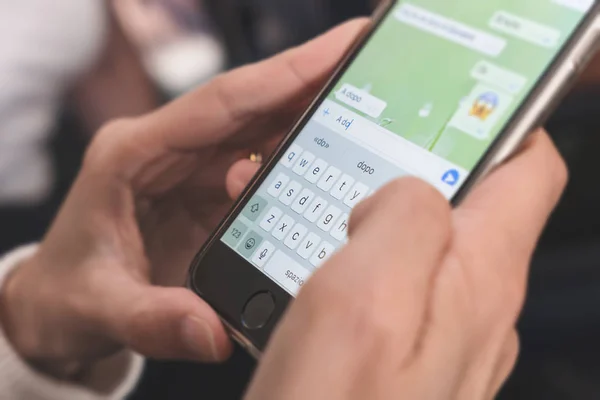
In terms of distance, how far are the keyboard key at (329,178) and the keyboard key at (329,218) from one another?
2 cm

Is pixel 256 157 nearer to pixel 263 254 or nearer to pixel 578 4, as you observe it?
pixel 263 254

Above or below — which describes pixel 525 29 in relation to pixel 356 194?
above

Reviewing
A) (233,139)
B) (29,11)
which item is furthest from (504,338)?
(29,11)

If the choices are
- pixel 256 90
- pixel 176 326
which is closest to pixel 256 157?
pixel 256 90

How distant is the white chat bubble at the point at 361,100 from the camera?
17.5 inches

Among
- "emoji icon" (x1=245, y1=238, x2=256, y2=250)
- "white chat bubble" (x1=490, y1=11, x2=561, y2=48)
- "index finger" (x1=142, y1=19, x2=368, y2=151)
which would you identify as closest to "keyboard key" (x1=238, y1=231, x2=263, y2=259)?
"emoji icon" (x1=245, y1=238, x2=256, y2=250)

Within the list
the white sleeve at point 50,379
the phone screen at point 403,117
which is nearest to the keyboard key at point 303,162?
the phone screen at point 403,117

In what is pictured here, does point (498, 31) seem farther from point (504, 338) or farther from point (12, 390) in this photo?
point (12, 390)

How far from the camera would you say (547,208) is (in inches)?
14.6

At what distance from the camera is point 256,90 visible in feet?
1.60

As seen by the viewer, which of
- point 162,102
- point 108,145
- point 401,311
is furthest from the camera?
point 162,102

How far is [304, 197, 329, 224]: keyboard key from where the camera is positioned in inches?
17.2

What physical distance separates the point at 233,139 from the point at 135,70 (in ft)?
1.78

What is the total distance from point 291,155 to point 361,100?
0.07 meters
